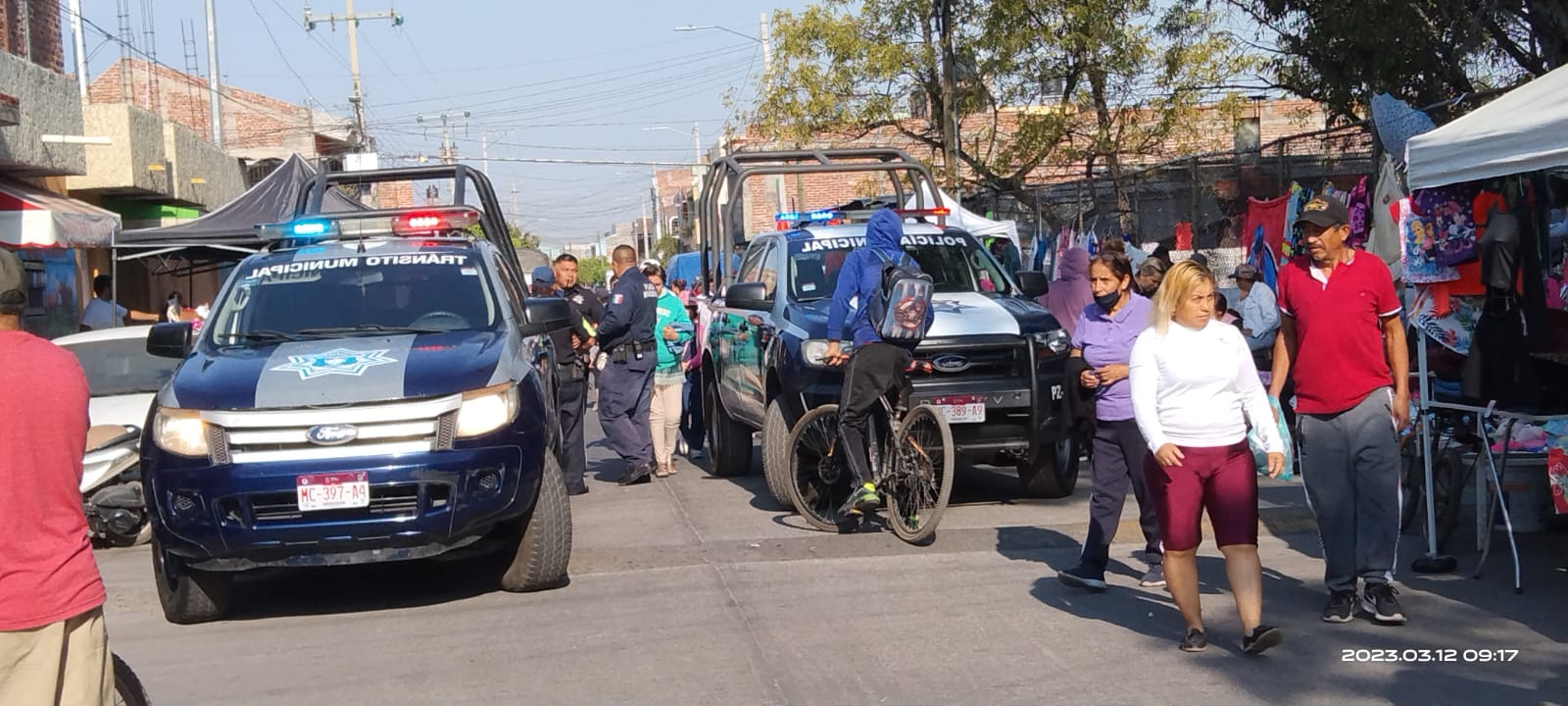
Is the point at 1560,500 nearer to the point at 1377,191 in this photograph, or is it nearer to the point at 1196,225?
the point at 1377,191

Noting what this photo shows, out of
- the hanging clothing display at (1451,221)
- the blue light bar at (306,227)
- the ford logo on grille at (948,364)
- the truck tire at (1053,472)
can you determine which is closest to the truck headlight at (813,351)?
the ford logo on grille at (948,364)

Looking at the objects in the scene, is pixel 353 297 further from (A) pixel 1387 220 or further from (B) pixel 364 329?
(A) pixel 1387 220

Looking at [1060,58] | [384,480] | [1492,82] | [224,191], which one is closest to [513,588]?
[384,480]

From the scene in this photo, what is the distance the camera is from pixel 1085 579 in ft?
24.7

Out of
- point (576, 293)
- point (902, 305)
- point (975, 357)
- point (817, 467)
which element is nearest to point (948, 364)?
point (975, 357)

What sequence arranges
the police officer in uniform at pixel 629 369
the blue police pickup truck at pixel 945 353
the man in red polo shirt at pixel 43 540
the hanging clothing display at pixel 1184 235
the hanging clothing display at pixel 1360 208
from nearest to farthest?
1. the man in red polo shirt at pixel 43 540
2. the blue police pickup truck at pixel 945 353
3. the hanging clothing display at pixel 1360 208
4. the police officer in uniform at pixel 629 369
5. the hanging clothing display at pixel 1184 235

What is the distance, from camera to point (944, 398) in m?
9.74

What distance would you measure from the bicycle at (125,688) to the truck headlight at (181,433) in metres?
2.81

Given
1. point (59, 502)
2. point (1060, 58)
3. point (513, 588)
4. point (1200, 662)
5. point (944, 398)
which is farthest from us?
point (1060, 58)

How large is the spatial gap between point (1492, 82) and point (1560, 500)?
12.0 meters

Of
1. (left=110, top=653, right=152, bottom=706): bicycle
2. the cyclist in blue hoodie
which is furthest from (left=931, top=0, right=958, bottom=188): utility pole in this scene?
(left=110, top=653, right=152, bottom=706): bicycle

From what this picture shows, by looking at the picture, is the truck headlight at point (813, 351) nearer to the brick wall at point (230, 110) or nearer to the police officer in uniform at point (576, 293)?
the police officer in uniform at point (576, 293)

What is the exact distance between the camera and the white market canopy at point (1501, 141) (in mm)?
6680

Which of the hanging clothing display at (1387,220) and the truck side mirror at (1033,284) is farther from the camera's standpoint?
the truck side mirror at (1033,284)
